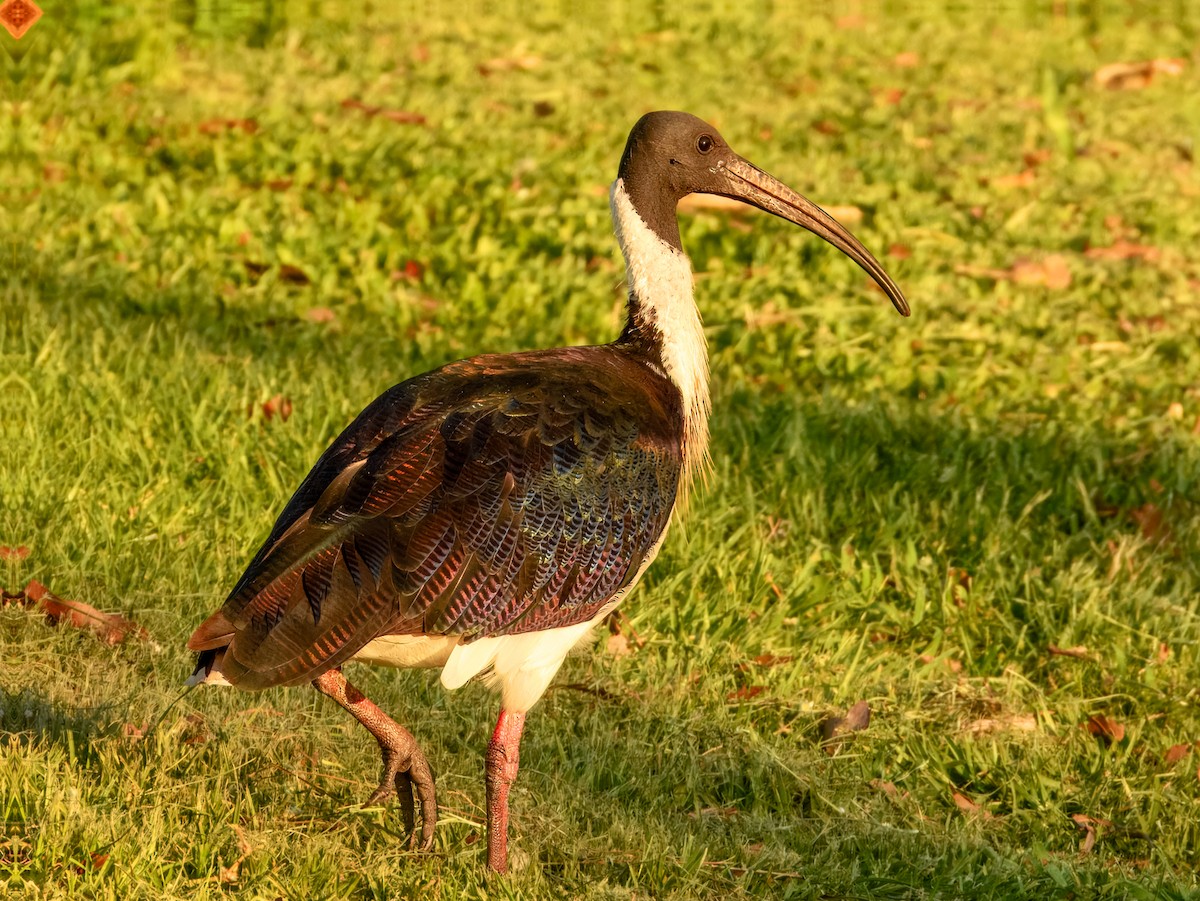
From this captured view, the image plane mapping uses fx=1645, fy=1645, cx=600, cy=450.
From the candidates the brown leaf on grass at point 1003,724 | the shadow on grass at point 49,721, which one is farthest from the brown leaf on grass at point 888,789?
the shadow on grass at point 49,721

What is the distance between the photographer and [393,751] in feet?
14.7

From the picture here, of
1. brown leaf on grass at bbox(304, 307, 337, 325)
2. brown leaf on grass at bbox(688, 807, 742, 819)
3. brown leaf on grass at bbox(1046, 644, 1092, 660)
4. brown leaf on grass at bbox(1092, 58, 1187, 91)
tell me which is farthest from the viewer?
brown leaf on grass at bbox(1092, 58, 1187, 91)

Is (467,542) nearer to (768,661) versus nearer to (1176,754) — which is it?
(768,661)

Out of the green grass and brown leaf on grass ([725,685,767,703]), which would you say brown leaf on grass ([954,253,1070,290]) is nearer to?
the green grass

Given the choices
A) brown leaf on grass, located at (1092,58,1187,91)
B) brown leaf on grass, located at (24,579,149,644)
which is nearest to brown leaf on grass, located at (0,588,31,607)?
brown leaf on grass, located at (24,579,149,644)

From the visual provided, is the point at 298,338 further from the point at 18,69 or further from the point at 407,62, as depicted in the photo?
the point at 407,62

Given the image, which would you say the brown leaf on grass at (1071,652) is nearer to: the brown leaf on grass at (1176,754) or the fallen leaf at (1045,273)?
the brown leaf on grass at (1176,754)

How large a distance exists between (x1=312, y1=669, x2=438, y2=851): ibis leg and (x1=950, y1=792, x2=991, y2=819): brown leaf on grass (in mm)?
1815

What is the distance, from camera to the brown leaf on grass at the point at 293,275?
881 cm

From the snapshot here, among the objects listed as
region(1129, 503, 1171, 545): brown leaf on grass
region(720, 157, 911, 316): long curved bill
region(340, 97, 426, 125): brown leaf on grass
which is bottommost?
region(1129, 503, 1171, 545): brown leaf on grass

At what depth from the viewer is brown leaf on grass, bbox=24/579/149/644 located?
5414mm

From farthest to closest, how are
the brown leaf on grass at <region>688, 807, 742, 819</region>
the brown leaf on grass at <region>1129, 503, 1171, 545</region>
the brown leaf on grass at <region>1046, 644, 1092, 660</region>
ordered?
the brown leaf on grass at <region>1129, 503, 1171, 545</region> → the brown leaf on grass at <region>1046, 644, 1092, 660</region> → the brown leaf on grass at <region>688, 807, 742, 819</region>

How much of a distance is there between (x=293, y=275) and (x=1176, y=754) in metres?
5.24

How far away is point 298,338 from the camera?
26.3ft
